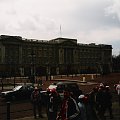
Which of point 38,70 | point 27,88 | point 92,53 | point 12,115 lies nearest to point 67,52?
point 92,53

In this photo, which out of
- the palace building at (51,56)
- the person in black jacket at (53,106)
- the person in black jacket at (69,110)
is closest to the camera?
the person in black jacket at (69,110)

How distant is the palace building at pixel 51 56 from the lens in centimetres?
12233

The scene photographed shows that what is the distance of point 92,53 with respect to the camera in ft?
499

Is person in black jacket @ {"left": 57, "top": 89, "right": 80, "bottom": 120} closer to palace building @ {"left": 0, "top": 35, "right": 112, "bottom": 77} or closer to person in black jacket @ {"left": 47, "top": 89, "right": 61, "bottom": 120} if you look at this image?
person in black jacket @ {"left": 47, "top": 89, "right": 61, "bottom": 120}

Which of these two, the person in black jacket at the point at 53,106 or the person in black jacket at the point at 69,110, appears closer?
the person in black jacket at the point at 69,110

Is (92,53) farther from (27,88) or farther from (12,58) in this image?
(27,88)

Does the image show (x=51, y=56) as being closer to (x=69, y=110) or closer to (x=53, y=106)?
(x=53, y=106)

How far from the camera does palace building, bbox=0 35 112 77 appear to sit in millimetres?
122331

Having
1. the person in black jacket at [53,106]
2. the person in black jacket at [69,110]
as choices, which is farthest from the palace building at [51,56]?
the person in black jacket at [69,110]

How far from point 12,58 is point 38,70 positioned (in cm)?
1076

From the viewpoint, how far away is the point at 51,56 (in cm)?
13825

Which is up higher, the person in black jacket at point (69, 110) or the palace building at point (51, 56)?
the palace building at point (51, 56)

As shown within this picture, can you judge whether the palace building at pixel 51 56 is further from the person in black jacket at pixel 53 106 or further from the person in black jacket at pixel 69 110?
the person in black jacket at pixel 69 110

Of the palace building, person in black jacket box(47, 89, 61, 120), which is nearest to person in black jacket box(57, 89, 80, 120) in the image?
person in black jacket box(47, 89, 61, 120)
